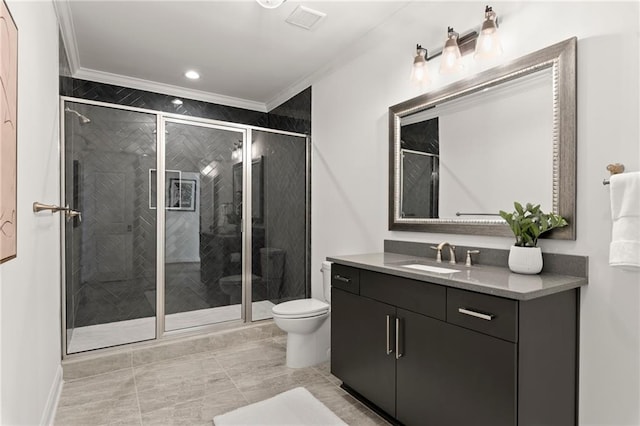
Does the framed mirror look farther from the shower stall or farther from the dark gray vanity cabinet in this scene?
the shower stall

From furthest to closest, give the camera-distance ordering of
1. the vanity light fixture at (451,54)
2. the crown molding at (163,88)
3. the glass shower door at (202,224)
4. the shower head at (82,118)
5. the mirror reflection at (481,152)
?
the crown molding at (163,88), the glass shower door at (202,224), the shower head at (82,118), the vanity light fixture at (451,54), the mirror reflection at (481,152)

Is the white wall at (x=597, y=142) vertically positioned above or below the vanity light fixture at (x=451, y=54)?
below

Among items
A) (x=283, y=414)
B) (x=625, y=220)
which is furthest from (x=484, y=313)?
(x=283, y=414)

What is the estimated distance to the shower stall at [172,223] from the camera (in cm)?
300

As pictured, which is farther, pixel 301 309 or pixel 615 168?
pixel 301 309

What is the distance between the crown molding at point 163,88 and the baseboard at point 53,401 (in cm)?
262

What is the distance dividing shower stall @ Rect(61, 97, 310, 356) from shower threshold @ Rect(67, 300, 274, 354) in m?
0.01

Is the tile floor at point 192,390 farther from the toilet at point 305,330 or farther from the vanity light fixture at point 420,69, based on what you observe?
the vanity light fixture at point 420,69

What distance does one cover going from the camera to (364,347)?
206cm

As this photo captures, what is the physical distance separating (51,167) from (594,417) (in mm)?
3150

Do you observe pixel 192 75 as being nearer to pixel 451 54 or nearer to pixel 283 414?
pixel 451 54

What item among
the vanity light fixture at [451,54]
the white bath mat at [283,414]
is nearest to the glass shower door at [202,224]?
the white bath mat at [283,414]

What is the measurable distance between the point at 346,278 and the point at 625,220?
1388 millimetres

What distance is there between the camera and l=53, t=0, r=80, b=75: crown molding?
233 cm
